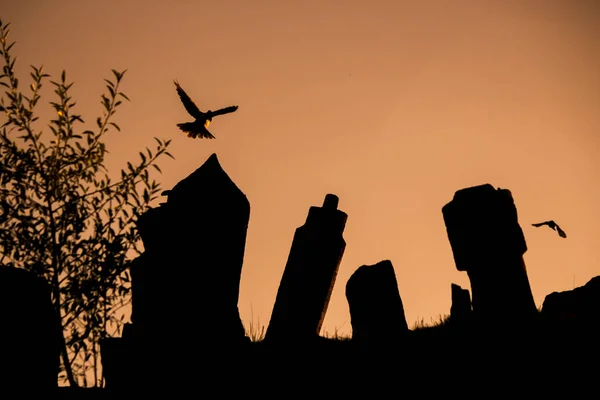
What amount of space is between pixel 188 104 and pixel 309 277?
7.99 feet

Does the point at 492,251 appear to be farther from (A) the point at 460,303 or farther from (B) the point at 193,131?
(B) the point at 193,131

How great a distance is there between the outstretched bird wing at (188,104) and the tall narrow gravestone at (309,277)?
5.91 ft

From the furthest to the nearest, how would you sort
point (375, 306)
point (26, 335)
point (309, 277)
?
point (309, 277), point (375, 306), point (26, 335)

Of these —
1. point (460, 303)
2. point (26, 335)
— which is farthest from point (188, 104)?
point (460, 303)

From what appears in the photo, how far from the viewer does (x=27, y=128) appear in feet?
23.9

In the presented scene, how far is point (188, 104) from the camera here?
651 cm

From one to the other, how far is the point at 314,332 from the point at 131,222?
3.15m

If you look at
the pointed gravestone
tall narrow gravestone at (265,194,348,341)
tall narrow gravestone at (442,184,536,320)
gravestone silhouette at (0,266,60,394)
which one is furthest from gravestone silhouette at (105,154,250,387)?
tall narrow gravestone at (442,184,536,320)

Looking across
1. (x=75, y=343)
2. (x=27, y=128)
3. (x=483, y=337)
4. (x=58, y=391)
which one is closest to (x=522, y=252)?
(x=483, y=337)

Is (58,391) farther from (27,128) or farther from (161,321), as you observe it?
(27,128)

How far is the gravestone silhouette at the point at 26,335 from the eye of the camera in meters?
4.45

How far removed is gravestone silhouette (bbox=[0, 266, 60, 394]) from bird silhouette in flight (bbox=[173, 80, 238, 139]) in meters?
2.41

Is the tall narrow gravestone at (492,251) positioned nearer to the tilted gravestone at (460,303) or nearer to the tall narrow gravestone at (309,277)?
the tilted gravestone at (460,303)

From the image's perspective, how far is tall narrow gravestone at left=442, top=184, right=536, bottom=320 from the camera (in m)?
4.98
